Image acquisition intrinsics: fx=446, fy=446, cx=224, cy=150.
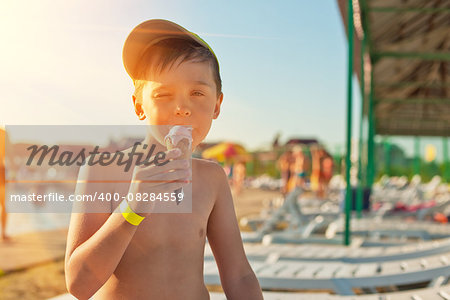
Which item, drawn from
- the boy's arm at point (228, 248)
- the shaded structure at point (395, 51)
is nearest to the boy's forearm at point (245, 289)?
the boy's arm at point (228, 248)

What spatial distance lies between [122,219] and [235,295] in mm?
447

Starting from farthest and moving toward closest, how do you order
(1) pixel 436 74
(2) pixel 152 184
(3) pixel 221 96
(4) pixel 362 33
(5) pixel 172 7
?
(1) pixel 436 74, (4) pixel 362 33, (5) pixel 172 7, (3) pixel 221 96, (2) pixel 152 184

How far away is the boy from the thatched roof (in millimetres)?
6348

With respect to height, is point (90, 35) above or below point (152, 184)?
above

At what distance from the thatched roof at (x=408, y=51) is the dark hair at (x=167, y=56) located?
633cm

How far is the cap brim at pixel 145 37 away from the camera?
1032 millimetres

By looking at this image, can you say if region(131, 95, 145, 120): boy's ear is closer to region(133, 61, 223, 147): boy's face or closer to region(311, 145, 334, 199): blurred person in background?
region(133, 61, 223, 147): boy's face

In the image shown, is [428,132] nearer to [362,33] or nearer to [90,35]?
[362,33]

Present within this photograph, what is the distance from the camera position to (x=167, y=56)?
988 millimetres

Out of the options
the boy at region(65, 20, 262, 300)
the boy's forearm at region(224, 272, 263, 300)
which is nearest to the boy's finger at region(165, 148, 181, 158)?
the boy at region(65, 20, 262, 300)

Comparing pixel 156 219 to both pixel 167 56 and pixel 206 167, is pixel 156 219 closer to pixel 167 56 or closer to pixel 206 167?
pixel 206 167

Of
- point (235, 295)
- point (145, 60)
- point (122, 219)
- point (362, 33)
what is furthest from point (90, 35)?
point (362, 33)

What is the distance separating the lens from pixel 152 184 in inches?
32.2

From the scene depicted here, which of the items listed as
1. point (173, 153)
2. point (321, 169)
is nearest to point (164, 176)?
point (173, 153)
